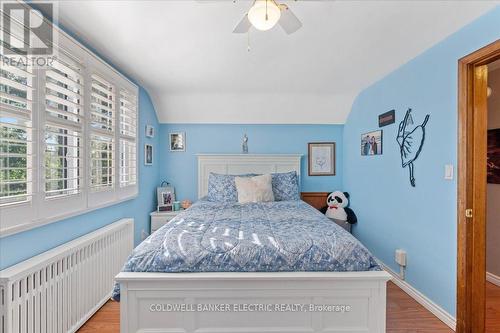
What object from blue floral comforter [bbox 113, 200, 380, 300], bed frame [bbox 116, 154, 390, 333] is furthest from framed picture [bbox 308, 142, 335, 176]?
bed frame [bbox 116, 154, 390, 333]

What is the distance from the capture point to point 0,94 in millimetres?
1319

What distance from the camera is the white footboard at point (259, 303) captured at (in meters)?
1.61

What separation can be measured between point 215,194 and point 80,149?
1680 millimetres

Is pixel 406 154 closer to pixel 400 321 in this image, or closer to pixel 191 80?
pixel 400 321

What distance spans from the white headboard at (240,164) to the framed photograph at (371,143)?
92cm

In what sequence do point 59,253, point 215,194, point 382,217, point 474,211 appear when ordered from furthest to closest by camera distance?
point 215,194 → point 382,217 → point 474,211 → point 59,253

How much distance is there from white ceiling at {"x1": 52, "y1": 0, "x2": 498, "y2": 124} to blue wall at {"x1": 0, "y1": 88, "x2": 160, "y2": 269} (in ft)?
1.93

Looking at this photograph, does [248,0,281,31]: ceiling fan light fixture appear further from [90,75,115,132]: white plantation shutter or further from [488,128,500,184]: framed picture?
[488,128,500,184]: framed picture

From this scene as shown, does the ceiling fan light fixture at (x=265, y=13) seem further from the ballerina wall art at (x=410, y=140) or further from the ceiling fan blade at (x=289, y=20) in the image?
the ballerina wall art at (x=410, y=140)

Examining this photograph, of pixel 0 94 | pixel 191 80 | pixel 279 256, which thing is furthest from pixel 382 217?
pixel 0 94

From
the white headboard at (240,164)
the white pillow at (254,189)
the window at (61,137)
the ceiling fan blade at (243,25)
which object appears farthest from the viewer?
the white headboard at (240,164)

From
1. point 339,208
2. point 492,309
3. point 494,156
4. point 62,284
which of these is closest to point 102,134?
point 62,284

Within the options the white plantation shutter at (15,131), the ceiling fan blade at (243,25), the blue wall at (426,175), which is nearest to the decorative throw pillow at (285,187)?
the blue wall at (426,175)

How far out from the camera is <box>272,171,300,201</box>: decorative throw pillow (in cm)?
341
